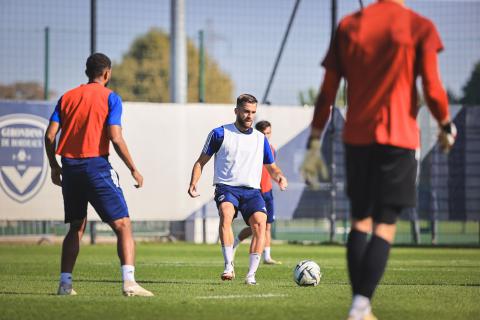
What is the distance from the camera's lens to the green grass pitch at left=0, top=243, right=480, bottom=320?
712 centimetres

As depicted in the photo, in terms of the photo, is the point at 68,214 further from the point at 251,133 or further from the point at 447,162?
the point at 447,162

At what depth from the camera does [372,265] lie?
6.15 meters

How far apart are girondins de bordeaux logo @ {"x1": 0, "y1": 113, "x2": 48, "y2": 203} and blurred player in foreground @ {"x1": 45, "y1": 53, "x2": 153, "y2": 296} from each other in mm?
12336

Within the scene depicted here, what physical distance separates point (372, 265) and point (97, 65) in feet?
11.4

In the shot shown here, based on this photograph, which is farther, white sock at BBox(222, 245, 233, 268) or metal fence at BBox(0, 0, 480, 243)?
metal fence at BBox(0, 0, 480, 243)

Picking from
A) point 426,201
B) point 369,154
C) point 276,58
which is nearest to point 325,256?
point 426,201

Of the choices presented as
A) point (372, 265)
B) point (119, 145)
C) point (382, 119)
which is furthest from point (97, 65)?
point (372, 265)

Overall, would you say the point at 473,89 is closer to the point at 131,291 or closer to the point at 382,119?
the point at 131,291

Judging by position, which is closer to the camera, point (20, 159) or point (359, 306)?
point (359, 306)

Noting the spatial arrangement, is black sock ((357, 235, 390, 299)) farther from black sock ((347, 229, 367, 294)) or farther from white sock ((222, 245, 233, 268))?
white sock ((222, 245, 233, 268))

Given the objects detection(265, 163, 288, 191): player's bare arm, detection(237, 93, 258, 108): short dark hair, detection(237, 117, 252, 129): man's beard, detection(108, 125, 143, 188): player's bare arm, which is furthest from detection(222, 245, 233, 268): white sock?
detection(108, 125, 143, 188): player's bare arm

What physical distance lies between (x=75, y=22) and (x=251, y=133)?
11.3 m

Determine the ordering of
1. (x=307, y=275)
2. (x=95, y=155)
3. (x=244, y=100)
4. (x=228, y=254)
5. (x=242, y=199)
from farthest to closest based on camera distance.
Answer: (x=242, y=199), (x=244, y=100), (x=228, y=254), (x=307, y=275), (x=95, y=155)

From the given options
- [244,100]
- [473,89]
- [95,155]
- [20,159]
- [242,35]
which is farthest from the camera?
[473,89]
